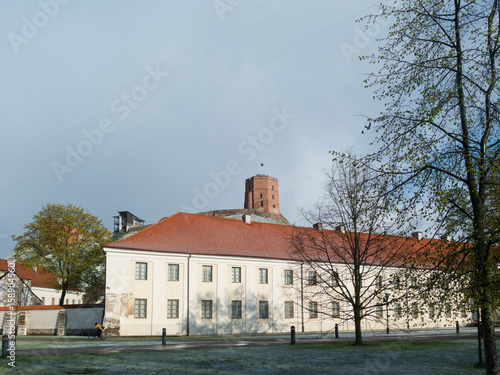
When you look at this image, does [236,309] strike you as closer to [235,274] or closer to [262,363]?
[235,274]

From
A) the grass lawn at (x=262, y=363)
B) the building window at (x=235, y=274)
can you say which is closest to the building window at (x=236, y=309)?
the building window at (x=235, y=274)

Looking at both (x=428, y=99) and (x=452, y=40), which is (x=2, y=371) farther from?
(x=452, y=40)

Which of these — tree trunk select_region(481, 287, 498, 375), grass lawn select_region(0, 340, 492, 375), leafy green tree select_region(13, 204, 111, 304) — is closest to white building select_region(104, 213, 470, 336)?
leafy green tree select_region(13, 204, 111, 304)

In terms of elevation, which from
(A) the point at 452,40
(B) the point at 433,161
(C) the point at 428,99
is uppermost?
(A) the point at 452,40

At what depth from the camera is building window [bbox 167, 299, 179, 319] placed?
125 ft

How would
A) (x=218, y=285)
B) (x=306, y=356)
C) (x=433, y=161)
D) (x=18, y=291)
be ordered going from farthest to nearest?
(x=18, y=291) → (x=218, y=285) → (x=306, y=356) → (x=433, y=161)

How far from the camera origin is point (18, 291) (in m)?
54.5

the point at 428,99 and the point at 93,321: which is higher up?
the point at 428,99

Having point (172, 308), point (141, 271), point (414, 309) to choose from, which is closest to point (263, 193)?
point (172, 308)

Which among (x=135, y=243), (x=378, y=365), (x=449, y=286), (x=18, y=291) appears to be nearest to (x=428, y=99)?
(x=449, y=286)

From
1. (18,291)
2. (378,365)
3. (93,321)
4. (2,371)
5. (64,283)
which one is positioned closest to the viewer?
(2,371)

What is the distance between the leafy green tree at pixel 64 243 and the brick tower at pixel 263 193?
89.7 m

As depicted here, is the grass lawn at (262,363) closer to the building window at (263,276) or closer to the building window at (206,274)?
the building window at (206,274)

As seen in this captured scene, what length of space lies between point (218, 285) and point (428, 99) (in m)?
31.9
